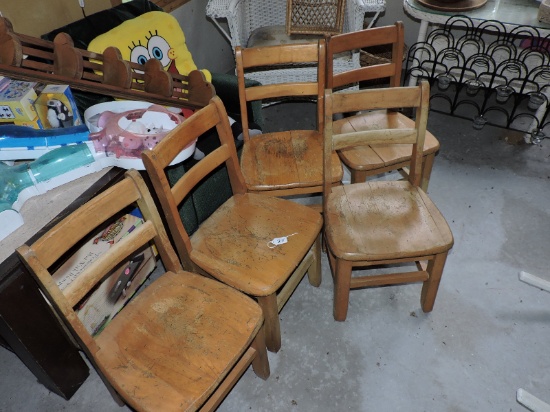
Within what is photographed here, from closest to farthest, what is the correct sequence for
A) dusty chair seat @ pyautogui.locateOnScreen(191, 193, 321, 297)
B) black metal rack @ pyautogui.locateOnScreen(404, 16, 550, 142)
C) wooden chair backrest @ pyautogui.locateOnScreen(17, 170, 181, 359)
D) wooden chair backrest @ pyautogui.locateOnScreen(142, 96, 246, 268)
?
1. wooden chair backrest @ pyautogui.locateOnScreen(17, 170, 181, 359)
2. wooden chair backrest @ pyautogui.locateOnScreen(142, 96, 246, 268)
3. dusty chair seat @ pyautogui.locateOnScreen(191, 193, 321, 297)
4. black metal rack @ pyautogui.locateOnScreen(404, 16, 550, 142)

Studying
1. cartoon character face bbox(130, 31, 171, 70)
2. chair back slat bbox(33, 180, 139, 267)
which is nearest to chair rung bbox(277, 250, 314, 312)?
chair back slat bbox(33, 180, 139, 267)

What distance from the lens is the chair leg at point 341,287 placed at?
1482mm

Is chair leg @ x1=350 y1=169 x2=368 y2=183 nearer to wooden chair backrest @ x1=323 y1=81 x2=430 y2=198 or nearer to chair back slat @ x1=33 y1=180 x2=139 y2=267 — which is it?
wooden chair backrest @ x1=323 y1=81 x2=430 y2=198

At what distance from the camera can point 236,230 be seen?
149cm

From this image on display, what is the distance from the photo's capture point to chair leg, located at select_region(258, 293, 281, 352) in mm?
1367

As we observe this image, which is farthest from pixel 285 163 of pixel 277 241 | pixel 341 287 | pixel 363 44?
pixel 363 44

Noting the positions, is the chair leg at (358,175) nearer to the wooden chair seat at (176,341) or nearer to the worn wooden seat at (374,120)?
the worn wooden seat at (374,120)

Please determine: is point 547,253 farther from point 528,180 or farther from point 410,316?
point 410,316

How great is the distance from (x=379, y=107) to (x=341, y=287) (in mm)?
657

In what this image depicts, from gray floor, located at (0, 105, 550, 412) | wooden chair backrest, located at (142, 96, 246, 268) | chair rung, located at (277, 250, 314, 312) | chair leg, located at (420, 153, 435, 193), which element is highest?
wooden chair backrest, located at (142, 96, 246, 268)

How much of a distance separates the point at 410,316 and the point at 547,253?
2.42ft

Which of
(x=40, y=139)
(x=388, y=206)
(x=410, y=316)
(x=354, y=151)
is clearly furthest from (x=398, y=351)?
(x=40, y=139)

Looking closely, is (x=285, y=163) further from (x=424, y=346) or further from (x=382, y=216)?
(x=424, y=346)

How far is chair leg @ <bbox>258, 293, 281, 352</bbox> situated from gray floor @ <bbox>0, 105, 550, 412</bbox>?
0.23ft
